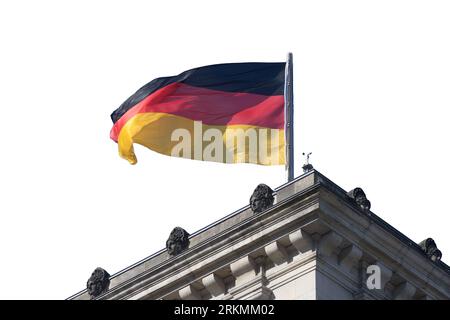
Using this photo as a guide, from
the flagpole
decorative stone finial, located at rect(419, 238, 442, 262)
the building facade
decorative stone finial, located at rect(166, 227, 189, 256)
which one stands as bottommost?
the building facade

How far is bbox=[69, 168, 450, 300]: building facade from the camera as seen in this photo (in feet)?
193

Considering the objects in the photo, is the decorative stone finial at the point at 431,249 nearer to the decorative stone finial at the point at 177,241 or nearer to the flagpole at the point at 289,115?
the flagpole at the point at 289,115

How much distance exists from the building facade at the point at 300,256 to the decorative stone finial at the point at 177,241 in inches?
1.1

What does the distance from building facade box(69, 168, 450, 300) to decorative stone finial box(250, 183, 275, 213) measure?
0.09 ft

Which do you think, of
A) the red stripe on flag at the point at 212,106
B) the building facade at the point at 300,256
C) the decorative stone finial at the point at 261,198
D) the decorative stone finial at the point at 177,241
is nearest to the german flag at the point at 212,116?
the red stripe on flag at the point at 212,106

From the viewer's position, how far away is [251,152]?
215 ft

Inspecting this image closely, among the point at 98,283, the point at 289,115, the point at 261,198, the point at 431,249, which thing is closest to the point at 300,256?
the point at 261,198

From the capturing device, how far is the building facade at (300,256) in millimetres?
58906

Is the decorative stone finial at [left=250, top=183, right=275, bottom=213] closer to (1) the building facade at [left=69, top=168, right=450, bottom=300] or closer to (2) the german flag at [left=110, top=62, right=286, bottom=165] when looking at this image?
(1) the building facade at [left=69, top=168, right=450, bottom=300]

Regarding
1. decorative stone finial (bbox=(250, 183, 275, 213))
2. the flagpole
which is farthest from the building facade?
the flagpole

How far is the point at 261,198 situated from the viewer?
60.5m

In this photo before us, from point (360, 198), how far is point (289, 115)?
5.82 metres
